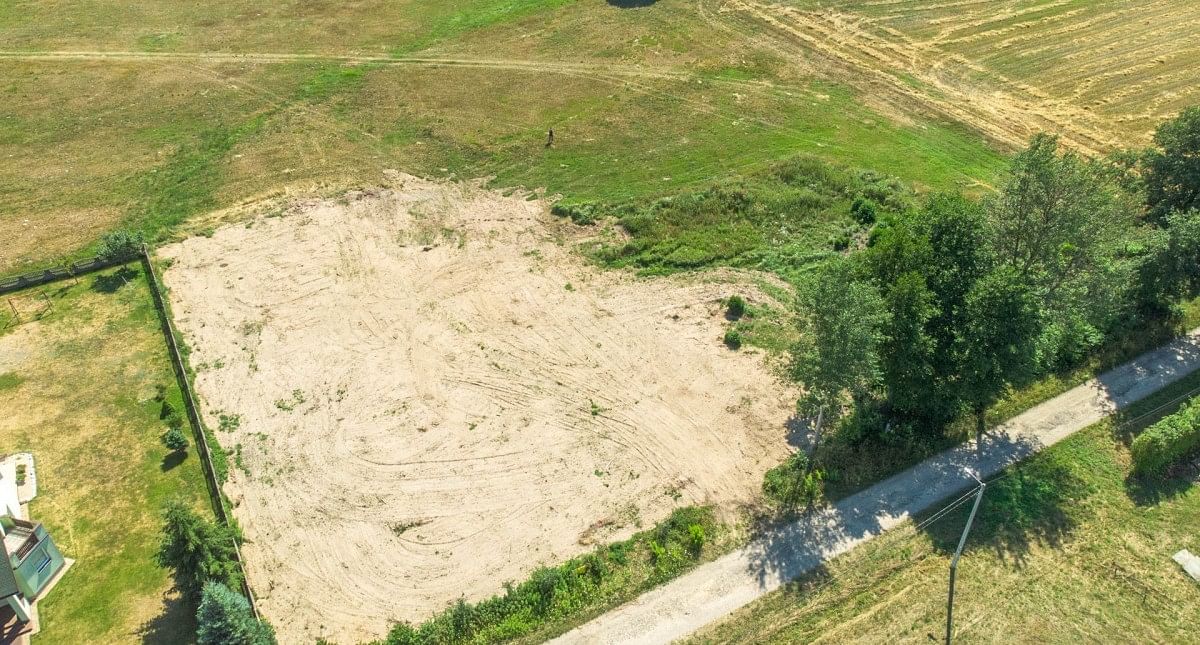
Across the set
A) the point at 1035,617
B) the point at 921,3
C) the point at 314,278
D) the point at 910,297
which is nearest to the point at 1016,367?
the point at 910,297

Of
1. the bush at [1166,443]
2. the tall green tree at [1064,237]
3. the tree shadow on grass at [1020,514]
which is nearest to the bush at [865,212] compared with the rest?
the tall green tree at [1064,237]

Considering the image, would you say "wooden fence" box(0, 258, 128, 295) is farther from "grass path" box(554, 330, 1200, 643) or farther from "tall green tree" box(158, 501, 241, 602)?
"grass path" box(554, 330, 1200, 643)

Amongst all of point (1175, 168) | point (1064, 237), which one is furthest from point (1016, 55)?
point (1064, 237)

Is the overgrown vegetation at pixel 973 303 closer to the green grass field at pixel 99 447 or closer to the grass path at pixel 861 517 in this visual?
the grass path at pixel 861 517

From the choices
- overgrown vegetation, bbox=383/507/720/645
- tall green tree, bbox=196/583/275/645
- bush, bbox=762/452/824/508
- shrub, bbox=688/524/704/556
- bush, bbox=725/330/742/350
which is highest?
bush, bbox=725/330/742/350

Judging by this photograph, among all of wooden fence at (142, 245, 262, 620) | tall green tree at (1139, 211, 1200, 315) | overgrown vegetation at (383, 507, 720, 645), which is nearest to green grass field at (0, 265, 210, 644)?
wooden fence at (142, 245, 262, 620)

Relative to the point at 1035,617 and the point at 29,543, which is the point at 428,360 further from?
the point at 1035,617

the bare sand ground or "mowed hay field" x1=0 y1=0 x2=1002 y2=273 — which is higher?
"mowed hay field" x1=0 y1=0 x2=1002 y2=273

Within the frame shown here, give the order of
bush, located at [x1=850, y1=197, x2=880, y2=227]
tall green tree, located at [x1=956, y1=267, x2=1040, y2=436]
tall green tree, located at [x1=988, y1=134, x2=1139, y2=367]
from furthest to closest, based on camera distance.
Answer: bush, located at [x1=850, y1=197, x2=880, y2=227], tall green tree, located at [x1=988, y1=134, x2=1139, y2=367], tall green tree, located at [x1=956, y1=267, x2=1040, y2=436]
